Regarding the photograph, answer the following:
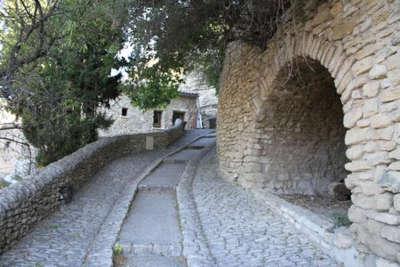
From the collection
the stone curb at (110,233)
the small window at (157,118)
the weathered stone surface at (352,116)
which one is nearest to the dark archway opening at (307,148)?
the weathered stone surface at (352,116)

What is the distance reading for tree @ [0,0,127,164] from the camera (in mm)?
5755

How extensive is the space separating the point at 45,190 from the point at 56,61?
123 inches

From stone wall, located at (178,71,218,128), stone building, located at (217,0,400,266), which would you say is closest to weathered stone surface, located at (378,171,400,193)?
stone building, located at (217,0,400,266)

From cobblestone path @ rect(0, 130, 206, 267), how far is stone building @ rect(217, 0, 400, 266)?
276cm

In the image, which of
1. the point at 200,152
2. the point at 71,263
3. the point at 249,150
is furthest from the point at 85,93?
the point at 71,263

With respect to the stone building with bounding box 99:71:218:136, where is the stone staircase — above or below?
below

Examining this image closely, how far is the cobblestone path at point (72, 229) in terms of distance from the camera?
454 centimetres

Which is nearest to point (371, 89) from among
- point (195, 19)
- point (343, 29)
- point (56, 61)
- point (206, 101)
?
point (343, 29)

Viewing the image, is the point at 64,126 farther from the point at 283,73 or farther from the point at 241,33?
the point at 283,73

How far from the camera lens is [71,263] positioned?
443 cm

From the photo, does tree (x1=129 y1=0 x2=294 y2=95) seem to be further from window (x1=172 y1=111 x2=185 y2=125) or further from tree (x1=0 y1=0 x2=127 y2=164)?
window (x1=172 y1=111 x2=185 y2=125)

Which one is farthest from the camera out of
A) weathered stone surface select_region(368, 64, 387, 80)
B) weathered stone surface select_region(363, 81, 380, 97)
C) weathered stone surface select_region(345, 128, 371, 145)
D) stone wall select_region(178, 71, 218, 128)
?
stone wall select_region(178, 71, 218, 128)

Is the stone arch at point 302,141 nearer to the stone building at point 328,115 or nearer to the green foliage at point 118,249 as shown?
the stone building at point 328,115

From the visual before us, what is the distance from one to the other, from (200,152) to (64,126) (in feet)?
19.2
